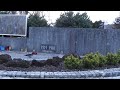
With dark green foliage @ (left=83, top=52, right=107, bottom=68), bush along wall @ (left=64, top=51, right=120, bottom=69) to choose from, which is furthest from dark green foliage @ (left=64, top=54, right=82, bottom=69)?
dark green foliage @ (left=83, top=52, right=107, bottom=68)

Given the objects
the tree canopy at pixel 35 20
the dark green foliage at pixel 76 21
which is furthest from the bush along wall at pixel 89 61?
the tree canopy at pixel 35 20

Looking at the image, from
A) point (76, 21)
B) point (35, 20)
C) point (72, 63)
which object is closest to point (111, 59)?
point (72, 63)

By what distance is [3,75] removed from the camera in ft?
17.5

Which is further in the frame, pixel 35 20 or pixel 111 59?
pixel 35 20

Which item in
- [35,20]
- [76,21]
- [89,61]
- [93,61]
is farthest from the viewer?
[35,20]

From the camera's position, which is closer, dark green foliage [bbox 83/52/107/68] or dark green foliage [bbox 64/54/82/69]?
dark green foliage [bbox 64/54/82/69]

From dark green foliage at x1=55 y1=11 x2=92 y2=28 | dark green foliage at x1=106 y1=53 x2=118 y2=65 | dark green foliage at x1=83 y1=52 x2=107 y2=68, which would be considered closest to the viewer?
dark green foliage at x1=83 y1=52 x2=107 y2=68

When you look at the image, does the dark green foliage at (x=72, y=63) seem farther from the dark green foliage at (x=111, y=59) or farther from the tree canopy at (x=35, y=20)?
the tree canopy at (x=35, y=20)

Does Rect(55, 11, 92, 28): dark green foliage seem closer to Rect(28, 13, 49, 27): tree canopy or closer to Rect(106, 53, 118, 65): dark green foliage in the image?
Rect(28, 13, 49, 27): tree canopy

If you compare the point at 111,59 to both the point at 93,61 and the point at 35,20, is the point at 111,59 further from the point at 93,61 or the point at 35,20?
the point at 35,20

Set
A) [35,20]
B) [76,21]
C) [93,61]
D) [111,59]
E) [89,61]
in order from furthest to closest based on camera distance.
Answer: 1. [35,20]
2. [76,21]
3. [111,59]
4. [93,61]
5. [89,61]
